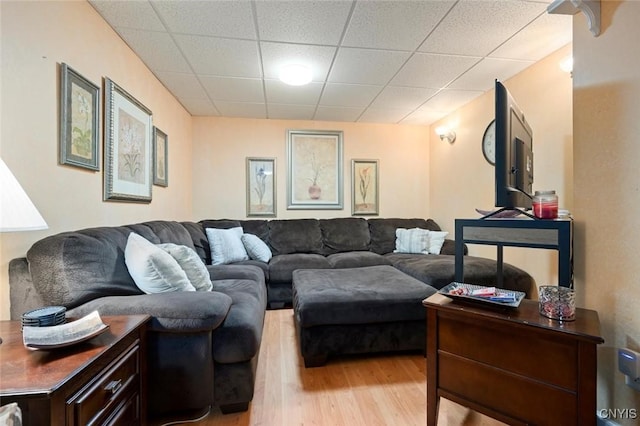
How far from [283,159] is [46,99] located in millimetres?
2742

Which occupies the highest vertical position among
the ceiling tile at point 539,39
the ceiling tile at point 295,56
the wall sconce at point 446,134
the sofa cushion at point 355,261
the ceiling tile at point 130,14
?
the ceiling tile at point 539,39

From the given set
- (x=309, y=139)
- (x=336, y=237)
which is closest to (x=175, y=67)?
(x=309, y=139)

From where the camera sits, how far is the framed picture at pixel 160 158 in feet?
8.91

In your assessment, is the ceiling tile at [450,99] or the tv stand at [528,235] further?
the ceiling tile at [450,99]

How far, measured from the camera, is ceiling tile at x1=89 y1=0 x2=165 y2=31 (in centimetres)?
176

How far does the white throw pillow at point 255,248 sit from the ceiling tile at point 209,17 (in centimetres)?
209

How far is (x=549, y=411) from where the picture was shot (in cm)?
102

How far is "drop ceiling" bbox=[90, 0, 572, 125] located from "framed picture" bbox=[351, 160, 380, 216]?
42.6 inches

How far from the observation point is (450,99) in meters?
3.32

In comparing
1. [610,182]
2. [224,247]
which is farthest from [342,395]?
[224,247]

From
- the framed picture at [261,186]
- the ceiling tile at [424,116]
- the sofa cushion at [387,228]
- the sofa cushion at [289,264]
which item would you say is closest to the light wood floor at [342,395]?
the sofa cushion at [289,264]

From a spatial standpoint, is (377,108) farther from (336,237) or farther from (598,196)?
(598,196)

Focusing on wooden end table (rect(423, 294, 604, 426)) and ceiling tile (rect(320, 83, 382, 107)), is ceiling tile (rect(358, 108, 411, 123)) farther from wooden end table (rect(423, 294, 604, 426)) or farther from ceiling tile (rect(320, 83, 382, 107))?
wooden end table (rect(423, 294, 604, 426))

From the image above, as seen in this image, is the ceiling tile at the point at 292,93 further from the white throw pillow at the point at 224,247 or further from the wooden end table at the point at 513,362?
the wooden end table at the point at 513,362
